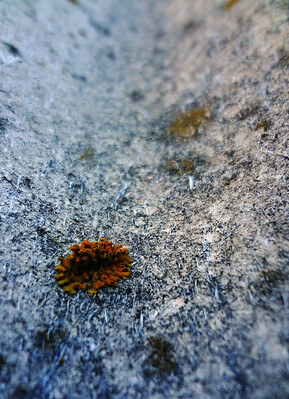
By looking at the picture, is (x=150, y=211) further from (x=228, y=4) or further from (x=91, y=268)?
(x=228, y=4)

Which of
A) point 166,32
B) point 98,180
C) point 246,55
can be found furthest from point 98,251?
point 166,32

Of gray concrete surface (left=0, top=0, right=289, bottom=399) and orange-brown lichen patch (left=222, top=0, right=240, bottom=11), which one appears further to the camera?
orange-brown lichen patch (left=222, top=0, right=240, bottom=11)

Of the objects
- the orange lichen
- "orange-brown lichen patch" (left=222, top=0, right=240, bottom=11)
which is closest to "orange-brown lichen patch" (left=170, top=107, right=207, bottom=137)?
the orange lichen

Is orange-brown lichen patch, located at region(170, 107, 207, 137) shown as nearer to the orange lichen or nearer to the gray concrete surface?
the gray concrete surface

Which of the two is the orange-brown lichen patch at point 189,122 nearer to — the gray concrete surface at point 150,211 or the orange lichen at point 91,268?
A: the gray concrete surface at point 150,211

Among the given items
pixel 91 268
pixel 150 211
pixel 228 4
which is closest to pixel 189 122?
pixel 150 211

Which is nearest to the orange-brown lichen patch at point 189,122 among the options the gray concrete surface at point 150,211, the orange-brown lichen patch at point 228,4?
the gray concrete surface at point 150,211

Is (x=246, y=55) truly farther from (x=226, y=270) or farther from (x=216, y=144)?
(x=226, y=270)
